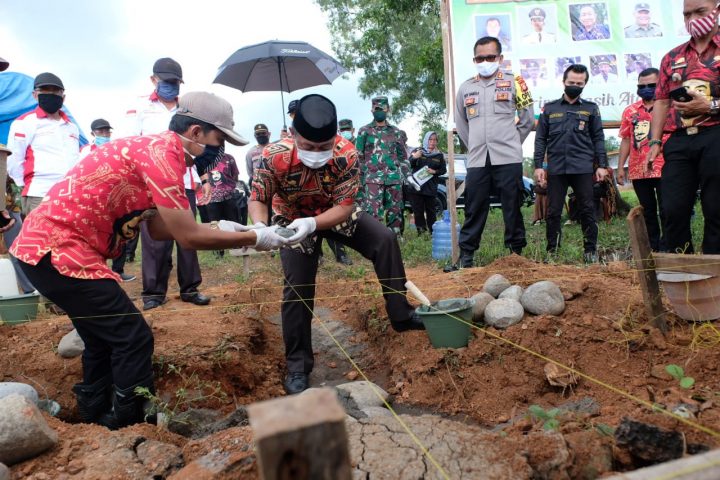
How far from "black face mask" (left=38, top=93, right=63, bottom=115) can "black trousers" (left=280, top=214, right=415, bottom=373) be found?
2.82 metres

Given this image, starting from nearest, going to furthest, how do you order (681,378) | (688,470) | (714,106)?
(688,470) < (681,378) < (714,106)

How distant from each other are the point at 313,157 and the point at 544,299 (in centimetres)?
179

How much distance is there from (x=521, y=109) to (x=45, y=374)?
4555mm

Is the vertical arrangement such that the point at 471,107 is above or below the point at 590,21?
below

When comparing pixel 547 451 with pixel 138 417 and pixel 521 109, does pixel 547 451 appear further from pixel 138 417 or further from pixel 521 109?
pixel 521 109

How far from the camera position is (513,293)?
11.7 ft

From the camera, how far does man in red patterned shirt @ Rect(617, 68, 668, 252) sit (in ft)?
16.4

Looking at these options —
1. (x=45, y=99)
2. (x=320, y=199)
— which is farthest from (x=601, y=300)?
(x=45, y=99)

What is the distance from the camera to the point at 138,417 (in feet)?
9.04

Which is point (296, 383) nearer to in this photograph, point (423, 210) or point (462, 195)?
point (423, 210)

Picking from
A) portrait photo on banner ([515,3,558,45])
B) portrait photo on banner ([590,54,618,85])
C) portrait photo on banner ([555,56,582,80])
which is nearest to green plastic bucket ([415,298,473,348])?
portrait photo on banner ([555,56,582,80])

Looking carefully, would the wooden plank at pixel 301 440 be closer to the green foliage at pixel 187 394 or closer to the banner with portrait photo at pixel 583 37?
the green foliage at pixel 187 394

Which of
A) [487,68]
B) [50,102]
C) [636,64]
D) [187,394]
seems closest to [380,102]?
[487,68]

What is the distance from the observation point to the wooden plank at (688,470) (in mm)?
1079
